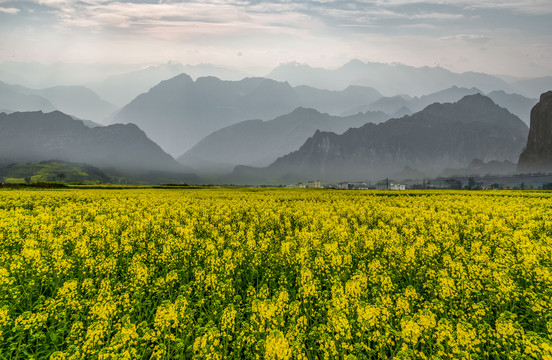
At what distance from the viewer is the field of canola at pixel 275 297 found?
8.30m

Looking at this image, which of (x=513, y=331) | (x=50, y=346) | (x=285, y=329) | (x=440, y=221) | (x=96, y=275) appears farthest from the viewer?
(x=440, y=221)

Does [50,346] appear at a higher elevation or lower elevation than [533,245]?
lower

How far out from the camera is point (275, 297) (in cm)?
1052

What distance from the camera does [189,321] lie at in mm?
9281

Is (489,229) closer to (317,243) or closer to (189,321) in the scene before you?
(317,243)

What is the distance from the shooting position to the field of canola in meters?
8.30

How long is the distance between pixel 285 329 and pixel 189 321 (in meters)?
2.66

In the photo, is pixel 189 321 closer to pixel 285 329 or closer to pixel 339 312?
pixel 285 329

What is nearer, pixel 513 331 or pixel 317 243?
pixel 513 331

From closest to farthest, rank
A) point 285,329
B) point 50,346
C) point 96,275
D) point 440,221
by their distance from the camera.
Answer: point 285,329 < point 50,346 < point 96,275 < point 440,221

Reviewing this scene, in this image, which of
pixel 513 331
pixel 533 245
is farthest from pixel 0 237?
pixel 533 245

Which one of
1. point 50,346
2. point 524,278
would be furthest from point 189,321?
point 524,278

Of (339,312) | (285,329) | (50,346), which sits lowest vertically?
(50,346)

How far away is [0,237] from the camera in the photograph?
20.0 m
